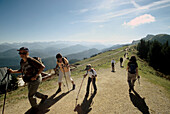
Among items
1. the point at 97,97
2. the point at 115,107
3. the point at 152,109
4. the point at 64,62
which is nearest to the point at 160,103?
the point at 152,109

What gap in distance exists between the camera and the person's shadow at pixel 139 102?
5677mm

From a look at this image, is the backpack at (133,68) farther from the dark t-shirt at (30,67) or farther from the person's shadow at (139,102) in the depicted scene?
the dark t-shirt at (30,67)

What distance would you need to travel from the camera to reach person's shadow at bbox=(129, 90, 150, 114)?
5.68 m

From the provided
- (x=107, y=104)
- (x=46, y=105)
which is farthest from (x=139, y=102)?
(x=46, y=105)

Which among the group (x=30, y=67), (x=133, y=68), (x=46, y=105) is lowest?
(x=46, y=105)

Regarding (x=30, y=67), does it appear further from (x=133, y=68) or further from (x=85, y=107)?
(x=133, y=68)

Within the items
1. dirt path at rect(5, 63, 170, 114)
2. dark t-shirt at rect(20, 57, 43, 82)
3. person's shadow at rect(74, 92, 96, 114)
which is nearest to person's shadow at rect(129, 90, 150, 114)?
dirt path at rect(5, 63, 170, 114)

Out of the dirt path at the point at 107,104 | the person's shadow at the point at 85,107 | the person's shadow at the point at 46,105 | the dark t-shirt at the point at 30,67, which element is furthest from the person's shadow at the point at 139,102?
the dark t-shirt at the point at 30,67

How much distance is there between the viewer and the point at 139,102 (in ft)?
21.0

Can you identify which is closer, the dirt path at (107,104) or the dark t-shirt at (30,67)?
the dark t-shirt at (30,67)

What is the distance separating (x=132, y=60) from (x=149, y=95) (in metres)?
3.34

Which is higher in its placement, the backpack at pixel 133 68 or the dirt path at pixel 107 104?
the backpack at pixel 133 68

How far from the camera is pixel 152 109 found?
575cm

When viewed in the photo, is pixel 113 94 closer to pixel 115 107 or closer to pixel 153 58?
pixel 115 107
